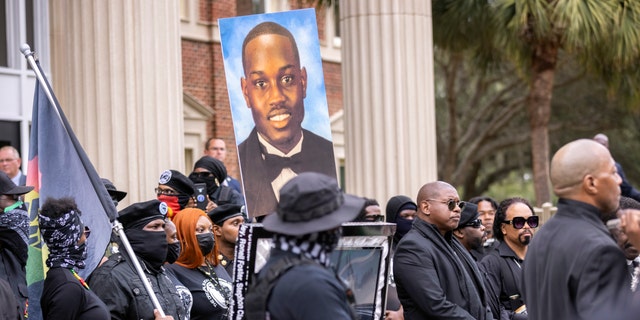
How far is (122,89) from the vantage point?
10.9 m

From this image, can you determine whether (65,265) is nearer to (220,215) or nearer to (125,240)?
(125,240)

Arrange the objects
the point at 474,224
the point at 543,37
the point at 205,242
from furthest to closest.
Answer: the point at 543,37, the point at 474,224, the point at 205,242

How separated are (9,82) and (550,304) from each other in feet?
41.2

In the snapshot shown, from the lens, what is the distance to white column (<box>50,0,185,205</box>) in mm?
10883

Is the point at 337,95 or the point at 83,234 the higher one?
the point at 337,95

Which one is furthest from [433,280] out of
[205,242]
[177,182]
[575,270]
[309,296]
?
[309,296]

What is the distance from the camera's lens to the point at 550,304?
5.07 m

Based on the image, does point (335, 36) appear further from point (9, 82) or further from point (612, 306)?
point (612, 306)

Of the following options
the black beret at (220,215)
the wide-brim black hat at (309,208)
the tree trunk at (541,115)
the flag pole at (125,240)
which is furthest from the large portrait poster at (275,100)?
the tree trunk at (541,115)

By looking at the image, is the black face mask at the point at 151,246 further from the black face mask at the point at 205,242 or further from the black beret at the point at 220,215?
the black beret at the point at 220,215

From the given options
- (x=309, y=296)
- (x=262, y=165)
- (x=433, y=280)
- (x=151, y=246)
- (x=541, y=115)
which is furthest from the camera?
(x=541, y=115)

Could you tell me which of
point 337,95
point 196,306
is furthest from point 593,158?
point 337,95

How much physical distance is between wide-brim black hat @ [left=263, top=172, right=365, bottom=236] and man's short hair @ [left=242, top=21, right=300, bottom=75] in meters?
4.30

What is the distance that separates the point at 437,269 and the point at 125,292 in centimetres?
208
